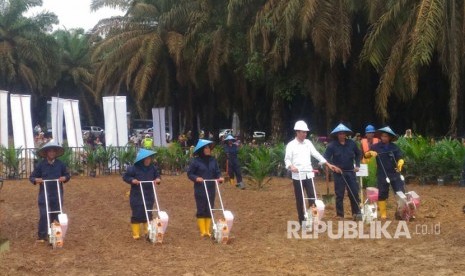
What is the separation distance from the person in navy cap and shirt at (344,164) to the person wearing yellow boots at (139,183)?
3.20 metres

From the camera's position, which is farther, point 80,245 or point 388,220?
point 388,220

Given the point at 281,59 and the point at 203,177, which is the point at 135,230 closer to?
the point at 203,177

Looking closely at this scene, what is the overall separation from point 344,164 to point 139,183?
364 cm

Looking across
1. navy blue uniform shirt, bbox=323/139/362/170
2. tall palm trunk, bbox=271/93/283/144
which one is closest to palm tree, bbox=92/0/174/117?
tall palm trunk, bbox=271/93/283/144

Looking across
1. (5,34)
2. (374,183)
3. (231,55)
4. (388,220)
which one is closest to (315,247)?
(388,220)

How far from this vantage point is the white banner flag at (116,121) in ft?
91.3

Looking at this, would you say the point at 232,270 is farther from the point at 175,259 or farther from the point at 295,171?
the point at 295,171

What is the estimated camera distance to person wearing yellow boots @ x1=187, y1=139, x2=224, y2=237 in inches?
463

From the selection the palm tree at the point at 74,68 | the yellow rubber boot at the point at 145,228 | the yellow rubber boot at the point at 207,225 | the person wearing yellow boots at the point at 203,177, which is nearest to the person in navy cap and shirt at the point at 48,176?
the yellow rubber boot at the point at 145,228

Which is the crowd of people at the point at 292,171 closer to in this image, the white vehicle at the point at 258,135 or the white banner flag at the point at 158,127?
the white banner flag at the point at 158,127

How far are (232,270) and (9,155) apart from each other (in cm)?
1683

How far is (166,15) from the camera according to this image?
35.2 m

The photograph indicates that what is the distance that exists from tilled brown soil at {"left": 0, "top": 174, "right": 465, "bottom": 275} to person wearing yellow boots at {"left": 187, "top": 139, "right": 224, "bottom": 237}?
0.31 meters

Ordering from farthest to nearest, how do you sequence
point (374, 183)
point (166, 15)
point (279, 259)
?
point (166, 15) → point (374, 183) → point (279, 259)
